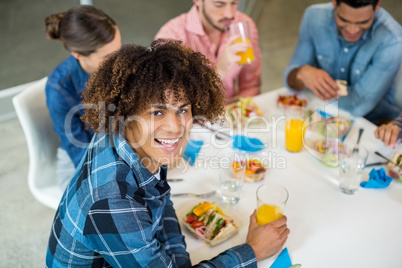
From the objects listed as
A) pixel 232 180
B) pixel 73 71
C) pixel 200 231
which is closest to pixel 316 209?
pixel 232 180

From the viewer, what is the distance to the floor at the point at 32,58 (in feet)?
7.39

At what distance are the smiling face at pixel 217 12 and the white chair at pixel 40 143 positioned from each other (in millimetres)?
843

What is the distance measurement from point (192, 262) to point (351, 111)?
1092 mm

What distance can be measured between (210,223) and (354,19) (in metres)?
1.22

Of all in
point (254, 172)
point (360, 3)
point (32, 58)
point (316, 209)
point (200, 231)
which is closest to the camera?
point (200, 231)

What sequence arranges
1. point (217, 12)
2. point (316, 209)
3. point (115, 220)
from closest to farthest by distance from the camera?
point (115, 220) → point (316, 209) → point (217, 12)

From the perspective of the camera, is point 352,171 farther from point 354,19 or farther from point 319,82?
point 354,19

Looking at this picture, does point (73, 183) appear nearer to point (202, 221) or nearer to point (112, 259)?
point (112, 259)

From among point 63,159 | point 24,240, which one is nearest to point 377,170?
point 63,159

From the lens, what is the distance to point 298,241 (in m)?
1.29

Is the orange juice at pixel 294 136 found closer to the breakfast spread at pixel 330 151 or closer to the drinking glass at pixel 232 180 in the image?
the breakfast spread at pixel 330 151

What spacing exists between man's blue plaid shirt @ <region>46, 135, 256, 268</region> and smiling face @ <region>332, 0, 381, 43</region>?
1.25 meters

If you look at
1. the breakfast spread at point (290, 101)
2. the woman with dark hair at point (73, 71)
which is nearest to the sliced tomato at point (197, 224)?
the woman with dark hair at point (73, 71)

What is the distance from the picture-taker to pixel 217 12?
6.97ft
